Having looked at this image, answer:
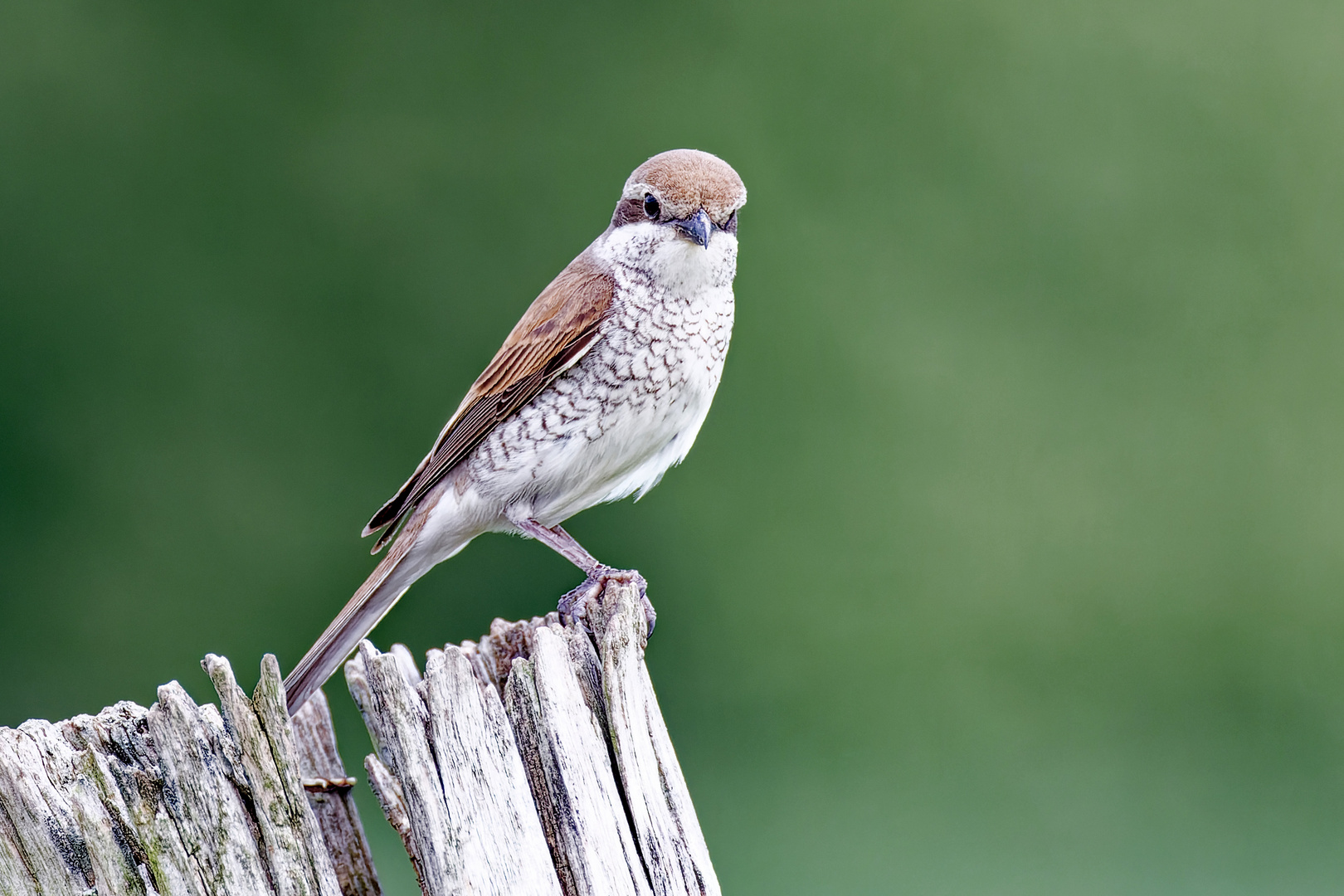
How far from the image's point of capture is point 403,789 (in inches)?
80.4

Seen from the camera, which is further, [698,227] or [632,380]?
[632,380]

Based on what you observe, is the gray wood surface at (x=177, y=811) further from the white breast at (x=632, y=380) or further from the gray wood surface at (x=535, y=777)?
the white breast at (x=632, y=380)

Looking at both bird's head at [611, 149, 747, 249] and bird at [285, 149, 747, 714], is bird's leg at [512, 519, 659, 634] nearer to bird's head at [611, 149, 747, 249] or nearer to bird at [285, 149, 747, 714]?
bird at [285, 149, 747, 714]

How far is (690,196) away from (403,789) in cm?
159

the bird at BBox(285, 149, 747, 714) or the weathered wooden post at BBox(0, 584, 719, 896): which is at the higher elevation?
the bird at BBox(285, 149, 747, 714)

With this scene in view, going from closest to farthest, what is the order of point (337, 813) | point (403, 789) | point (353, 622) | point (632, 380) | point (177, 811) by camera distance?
point (177, 811) → point (403, 789) → point (337, 813) → point (353, 622) → point (632, 380)

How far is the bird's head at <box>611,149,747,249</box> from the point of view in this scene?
297 centimetres

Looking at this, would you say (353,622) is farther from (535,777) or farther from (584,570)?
(535,777)

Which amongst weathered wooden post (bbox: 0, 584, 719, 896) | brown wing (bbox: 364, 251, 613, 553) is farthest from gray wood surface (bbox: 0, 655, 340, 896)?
brown wing (bbox: 364, 251, 613, 553)

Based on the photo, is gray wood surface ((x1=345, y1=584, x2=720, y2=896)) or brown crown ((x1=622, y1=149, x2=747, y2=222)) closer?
gray wood surface ((x1=345, y1=584, x2=720, y2=896))

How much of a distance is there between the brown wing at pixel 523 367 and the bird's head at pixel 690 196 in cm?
24

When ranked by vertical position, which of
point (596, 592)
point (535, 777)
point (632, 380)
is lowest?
A: point (535, 777)

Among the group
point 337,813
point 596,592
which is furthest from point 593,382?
point 337,813

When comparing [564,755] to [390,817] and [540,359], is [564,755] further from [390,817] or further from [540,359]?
[540,359]
